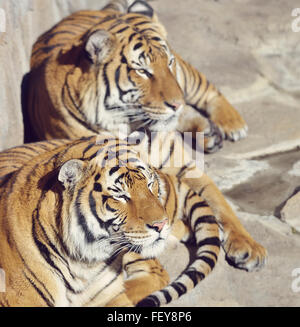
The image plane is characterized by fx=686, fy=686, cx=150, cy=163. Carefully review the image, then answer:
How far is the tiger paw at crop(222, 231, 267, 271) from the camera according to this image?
315 centimetres

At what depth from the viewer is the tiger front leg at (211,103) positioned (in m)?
4.35

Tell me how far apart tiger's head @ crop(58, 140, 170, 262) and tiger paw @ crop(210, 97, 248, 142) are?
1.87m

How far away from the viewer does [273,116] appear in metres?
4.60

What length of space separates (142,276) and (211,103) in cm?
182

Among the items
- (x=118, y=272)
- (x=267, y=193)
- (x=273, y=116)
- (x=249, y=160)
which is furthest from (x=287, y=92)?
(x=118, y=272)

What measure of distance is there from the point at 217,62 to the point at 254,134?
3.07 feet

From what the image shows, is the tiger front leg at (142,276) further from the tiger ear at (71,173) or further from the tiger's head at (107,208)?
the tiger ear at (71,173)

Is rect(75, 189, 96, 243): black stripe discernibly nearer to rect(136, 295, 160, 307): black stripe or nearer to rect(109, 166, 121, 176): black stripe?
rect(109, 166, 121, 176): black stripe

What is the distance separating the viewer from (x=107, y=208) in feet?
8.20

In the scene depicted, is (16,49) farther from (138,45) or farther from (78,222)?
(78,222)

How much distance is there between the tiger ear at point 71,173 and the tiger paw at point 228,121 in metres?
2.02

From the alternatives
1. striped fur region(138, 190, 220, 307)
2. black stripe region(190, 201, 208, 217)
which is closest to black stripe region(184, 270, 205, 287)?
striped fur region(138, 190, 220, 307)

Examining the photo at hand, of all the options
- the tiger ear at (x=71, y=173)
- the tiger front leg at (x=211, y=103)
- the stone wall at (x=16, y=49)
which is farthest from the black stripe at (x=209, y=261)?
the tiger front leg at (x=211, y=103)

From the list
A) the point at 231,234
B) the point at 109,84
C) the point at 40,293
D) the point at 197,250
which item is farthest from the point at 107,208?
the point at 109,84
